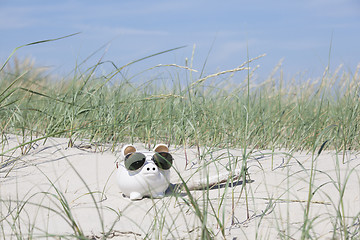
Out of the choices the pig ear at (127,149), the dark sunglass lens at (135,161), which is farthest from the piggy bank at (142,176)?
the pig ear at (127,149)

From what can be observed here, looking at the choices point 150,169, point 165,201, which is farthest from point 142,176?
point 165,201

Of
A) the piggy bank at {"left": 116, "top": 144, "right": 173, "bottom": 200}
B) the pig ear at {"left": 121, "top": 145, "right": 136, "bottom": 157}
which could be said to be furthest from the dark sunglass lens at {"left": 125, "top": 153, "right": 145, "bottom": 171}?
the pig ear at {"left": 121, "top": 145, "right": 136, "bottom": 157}

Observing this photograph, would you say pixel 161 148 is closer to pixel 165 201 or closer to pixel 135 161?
pixel 135 161

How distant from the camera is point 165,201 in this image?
7.44 feet

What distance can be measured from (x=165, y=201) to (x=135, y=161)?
11.2 inches

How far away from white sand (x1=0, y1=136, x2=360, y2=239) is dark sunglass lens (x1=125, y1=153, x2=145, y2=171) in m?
0.20

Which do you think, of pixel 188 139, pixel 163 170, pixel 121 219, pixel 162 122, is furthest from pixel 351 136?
pixel 121 219

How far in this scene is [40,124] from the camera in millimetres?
3787

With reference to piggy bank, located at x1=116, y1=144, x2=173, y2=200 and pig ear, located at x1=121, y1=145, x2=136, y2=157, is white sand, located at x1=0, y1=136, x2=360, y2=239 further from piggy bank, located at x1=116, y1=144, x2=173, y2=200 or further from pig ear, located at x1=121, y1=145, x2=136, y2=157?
Result: pig ear, located at x1=121, y1=145, x2=136, y2=157

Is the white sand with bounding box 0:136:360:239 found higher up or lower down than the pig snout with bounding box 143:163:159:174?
lower down

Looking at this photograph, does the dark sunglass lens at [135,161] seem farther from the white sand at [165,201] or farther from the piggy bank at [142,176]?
the white sand at [165,201]

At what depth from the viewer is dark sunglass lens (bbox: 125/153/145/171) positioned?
7.68ft

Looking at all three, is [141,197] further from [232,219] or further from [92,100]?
[92,100]

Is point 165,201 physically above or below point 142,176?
below
